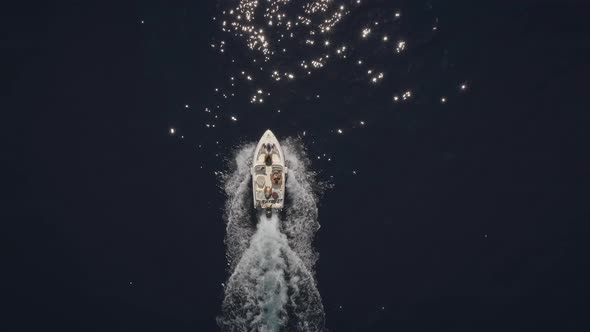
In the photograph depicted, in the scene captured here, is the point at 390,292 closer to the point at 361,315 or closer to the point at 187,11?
the point at 361,315

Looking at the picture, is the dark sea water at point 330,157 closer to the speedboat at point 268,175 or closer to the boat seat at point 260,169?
the speedboat at point 268,175

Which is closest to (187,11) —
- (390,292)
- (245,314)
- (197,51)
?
(197,51)

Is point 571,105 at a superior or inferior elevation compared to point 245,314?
superior

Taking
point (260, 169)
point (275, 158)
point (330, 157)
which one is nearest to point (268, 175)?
point (260, 169)

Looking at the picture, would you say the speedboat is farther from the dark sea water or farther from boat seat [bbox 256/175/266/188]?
the dark sea water

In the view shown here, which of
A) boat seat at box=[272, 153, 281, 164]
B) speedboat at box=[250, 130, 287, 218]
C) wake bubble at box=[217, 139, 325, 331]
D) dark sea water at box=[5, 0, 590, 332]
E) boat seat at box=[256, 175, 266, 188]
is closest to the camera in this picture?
wake bubble at box=[217, 139, 325, 331]

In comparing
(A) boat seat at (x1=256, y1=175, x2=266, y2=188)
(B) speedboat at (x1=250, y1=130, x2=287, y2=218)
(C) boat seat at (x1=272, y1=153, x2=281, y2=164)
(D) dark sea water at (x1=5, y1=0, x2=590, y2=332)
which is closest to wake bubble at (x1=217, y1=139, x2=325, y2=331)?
(D) dark sea water at (x1=5, y1=0, x2=590, y2=332)
